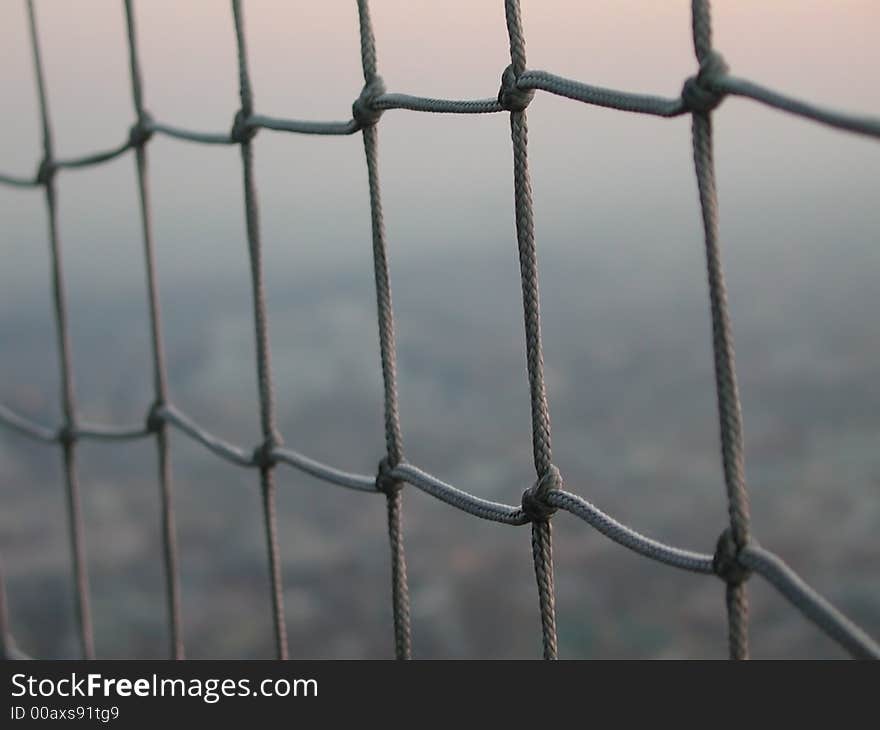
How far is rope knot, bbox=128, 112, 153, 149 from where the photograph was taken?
1.04 metres

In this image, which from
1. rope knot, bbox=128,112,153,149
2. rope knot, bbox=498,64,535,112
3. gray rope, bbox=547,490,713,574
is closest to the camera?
gray rope, bbox=547,490,713,574

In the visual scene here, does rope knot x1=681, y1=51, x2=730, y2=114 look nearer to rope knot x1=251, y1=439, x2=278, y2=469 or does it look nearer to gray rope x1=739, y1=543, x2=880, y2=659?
gray rope x1=739, y1=543, x2=880, y2=659

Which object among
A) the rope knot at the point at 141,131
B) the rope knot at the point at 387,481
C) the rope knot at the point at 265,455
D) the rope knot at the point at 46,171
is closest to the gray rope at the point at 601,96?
the rope knot at the point at 387,481

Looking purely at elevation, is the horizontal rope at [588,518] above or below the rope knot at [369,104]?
below

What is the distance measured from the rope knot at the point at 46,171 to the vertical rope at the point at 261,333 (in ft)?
1.06

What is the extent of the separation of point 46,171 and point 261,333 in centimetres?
41

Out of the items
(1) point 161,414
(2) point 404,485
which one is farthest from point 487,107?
(1) point 161,414

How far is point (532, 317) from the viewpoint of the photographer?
2.16ft

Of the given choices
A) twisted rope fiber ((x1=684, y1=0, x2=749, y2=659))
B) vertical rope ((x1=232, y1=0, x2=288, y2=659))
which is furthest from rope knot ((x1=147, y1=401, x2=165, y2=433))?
twisted rope fiber ((x1=684, y1=0, x2=749, y2=659))

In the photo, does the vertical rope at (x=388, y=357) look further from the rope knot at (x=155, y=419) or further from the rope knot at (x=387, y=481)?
the rope knot at (x=155, y=419)

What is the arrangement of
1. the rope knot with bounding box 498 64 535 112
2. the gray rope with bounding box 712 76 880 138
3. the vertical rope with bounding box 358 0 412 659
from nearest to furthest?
the gray rope with bounding box 712 76 880 138
the rope knot with bounding box 498 64 535 112
the vertical rope with bounding box 358 0 412 659

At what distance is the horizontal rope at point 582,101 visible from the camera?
0.46m

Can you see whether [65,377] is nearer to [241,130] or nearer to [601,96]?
[241,130]
